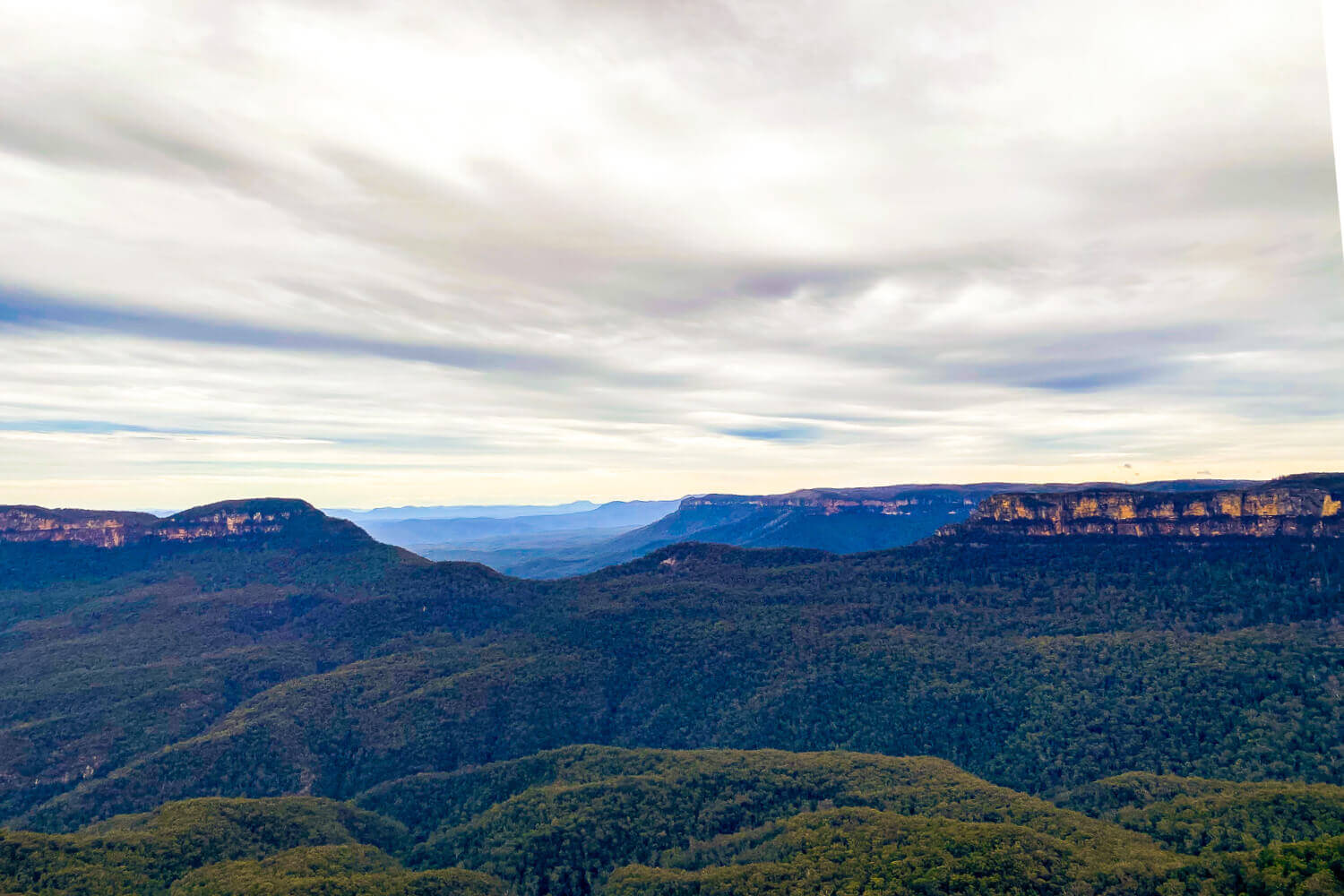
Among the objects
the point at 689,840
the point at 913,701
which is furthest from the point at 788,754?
the point at 913,701

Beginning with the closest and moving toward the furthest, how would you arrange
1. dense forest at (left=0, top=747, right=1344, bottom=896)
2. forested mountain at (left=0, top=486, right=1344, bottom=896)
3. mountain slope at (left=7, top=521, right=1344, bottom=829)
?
dense forest at (left=0, top=747, right=1344, bottom=896)
forested mountain at (left=0, top=486, right=1344, bottom=896)
mountain slope at (left=7, top=521, right=1344, bottom=829)

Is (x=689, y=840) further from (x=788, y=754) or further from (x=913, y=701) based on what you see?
(x=913, y=701)

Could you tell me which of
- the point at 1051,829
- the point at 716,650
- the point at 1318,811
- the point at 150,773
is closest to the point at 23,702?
the point at 150,773

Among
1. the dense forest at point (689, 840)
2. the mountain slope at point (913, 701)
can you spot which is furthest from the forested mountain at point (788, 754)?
the mountain slope at point (913, 701)

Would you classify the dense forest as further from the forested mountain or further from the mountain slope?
the mountain slope

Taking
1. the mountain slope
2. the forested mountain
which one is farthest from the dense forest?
the mountain slope

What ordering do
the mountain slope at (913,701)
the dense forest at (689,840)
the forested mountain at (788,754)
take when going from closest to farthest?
1. the dense forest at (689,840)
2. the forested mountain at (788,754)
3. the mountain slope at (913,701)

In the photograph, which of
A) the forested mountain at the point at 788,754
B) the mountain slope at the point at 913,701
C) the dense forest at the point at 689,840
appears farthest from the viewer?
the mountain slope at the point at 913,701

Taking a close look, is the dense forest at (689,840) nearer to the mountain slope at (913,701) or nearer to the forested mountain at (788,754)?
the forested mountain at (788,754)

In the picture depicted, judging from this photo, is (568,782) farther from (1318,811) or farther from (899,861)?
(1318,811)
